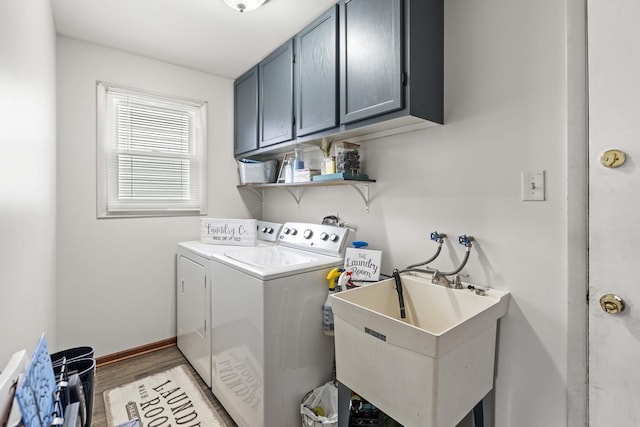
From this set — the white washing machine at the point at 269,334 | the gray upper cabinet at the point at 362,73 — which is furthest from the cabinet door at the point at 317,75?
the white washing machine at the point at 269,334

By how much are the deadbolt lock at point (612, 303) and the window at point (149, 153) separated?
2705 millimetres

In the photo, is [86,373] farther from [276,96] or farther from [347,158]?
[276,96]

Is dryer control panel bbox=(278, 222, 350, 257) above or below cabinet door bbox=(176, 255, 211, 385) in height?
above

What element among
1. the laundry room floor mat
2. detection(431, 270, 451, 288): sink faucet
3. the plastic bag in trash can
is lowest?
the laundry room floor mat

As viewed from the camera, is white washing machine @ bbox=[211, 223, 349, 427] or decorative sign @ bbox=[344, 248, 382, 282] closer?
white washing machine @ bbox=[211, 223, 349, 427]

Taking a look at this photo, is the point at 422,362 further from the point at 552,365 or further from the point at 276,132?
the point at 276,132

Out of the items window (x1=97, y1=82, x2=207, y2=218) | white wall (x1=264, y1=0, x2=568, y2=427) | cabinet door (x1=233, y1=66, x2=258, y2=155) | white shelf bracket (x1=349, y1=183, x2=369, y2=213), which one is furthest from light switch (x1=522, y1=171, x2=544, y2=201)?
window (x1=97, y1=82, x2=207, y2=218)

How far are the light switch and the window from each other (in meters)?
2.44

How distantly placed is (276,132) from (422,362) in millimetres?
1832

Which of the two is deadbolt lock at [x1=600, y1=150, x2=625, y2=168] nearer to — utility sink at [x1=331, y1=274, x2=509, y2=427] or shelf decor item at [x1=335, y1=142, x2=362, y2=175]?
utility sink at [x1=331, y1=274, x2=509, y2=427]

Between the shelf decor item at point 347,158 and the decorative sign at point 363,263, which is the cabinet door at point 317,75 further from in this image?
the decorative sign at point 363,263

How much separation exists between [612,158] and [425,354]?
910 mm

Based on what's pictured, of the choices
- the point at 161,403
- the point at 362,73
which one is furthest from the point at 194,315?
the point at 362,73

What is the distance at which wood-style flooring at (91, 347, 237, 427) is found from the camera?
1.89 m
